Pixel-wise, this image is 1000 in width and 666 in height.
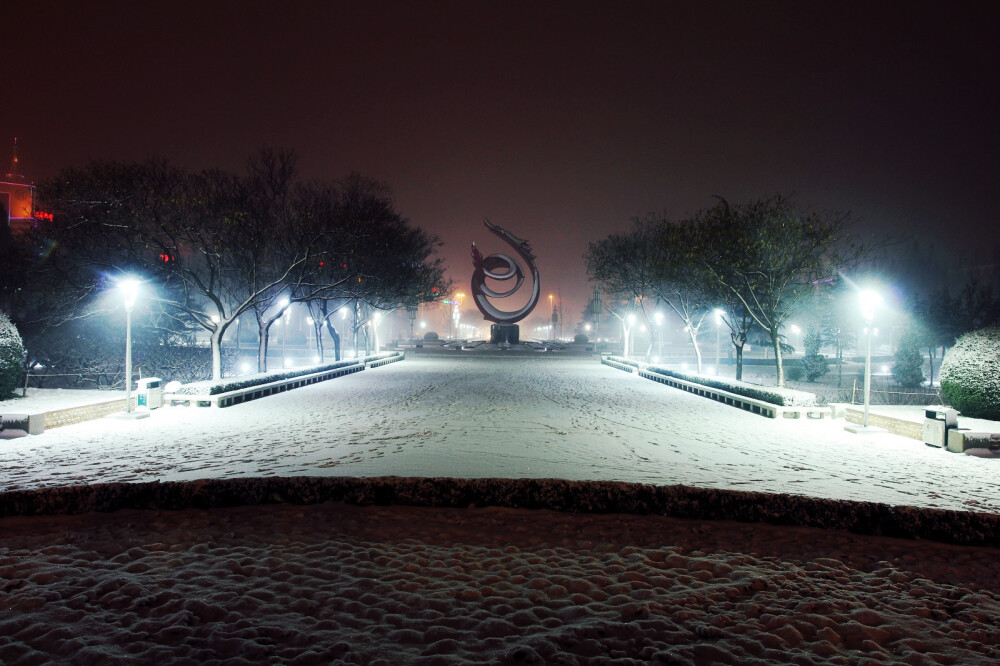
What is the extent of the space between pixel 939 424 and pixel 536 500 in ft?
29.2

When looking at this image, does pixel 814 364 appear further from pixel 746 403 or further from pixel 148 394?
pixel 148 394

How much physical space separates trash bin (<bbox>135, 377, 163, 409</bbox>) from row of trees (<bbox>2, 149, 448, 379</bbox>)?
12.4ft

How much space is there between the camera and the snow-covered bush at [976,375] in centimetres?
1443

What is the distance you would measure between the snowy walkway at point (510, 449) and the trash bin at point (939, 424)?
23 centimetres

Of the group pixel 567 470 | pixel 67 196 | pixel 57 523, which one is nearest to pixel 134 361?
pixel 67 196

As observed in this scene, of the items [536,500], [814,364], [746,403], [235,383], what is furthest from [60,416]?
[814,364]

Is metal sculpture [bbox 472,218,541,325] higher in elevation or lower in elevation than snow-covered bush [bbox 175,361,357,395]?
higher

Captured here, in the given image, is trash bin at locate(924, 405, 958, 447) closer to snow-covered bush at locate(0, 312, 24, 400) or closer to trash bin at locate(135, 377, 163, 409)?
trash bin at locate(135, 377, 163, 409)

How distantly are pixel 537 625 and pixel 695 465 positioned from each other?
6.18m

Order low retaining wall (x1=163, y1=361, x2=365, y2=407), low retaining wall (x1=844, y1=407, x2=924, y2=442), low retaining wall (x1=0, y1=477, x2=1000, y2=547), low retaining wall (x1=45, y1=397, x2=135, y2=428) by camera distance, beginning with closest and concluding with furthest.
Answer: low retaining wall (x1=0, y1=477, x2=1000, y2=547), low retaining wall (x1=844, y1=407, x2=924, y2=442), low retaining wall (x1=45, y1=397, x2=135, y2=428), low retaining wall (x1=163, y1=361, x2=365, y2=407)

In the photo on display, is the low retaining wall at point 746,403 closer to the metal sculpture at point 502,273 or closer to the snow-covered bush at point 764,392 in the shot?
the snow-covered bush at point 764,392

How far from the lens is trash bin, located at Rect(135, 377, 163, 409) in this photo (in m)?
15.7

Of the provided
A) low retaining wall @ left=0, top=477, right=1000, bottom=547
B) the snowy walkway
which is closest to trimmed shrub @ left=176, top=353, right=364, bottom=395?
the snowy walkway

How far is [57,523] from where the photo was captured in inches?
285
